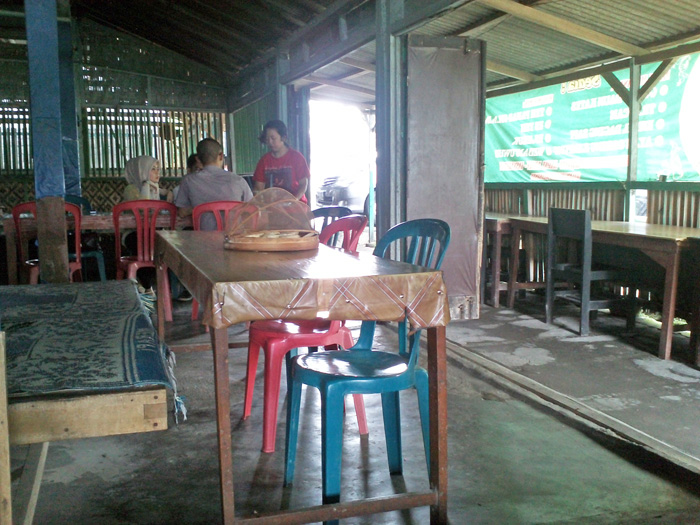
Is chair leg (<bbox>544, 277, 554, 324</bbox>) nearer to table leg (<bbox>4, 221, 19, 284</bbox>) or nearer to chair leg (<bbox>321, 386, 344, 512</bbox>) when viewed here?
chair leg (<bbox>321, 386, 344, 512</bbox>)

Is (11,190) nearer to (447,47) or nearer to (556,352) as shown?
→ (447,47)

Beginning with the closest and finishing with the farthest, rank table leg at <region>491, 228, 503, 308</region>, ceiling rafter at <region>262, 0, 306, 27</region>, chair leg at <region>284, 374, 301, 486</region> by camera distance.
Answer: chair leg at <region>284, 374, 301, 486</region> → table leg at <region>491, 228, 503, 308</region> → ceiling rafter at <region>262, 0, 306, 27</region>

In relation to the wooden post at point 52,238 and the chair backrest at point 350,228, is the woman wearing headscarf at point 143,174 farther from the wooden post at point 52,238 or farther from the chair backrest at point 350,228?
the chair backrest at point 350,228

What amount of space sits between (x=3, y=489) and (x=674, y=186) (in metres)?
5.36

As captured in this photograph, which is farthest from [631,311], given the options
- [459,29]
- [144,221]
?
[144,221]

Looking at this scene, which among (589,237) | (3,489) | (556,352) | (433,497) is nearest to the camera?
(3,489)

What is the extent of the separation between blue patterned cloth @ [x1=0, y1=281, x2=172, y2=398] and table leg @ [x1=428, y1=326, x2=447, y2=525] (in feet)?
2.63

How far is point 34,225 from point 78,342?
3.31 meters

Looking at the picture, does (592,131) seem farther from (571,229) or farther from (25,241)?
(25,241)

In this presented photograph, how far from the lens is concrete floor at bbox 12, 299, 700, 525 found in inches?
86.4

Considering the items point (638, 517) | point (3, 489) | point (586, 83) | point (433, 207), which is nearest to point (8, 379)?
point (3, 489)

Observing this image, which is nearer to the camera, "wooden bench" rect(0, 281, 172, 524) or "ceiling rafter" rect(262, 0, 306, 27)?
"wooden bench" rect(0, 281, 172, 524)

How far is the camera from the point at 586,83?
20.8 feet

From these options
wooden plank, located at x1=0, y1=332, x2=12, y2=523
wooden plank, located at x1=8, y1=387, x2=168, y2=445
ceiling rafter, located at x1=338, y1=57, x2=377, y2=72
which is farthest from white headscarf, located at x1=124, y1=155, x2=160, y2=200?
wooden plank, located at x1=0, y1=332, x2=12, y2=523
